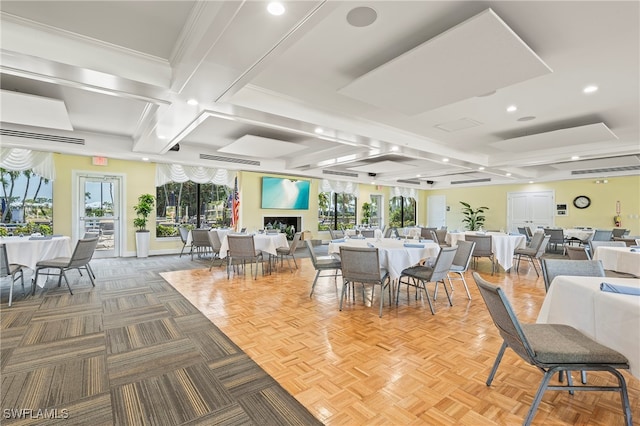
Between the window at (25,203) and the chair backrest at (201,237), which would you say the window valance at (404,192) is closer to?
the chair backrest at (201,237)

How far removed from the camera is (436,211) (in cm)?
1561

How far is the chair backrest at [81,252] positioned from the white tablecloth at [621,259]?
7.39 m

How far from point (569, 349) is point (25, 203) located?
972 cm

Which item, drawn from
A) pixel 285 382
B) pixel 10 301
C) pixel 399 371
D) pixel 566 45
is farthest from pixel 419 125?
pixel 10 301

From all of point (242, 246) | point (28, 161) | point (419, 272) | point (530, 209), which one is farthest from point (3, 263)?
point (530, 209)

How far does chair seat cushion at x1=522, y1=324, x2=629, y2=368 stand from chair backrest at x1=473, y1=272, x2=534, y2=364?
0.07 metres

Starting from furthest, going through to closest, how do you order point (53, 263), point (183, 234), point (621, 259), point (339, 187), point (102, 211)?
point (339, 187)
point (183, 234)
point (102, 211)
point (53, 263)
point (621, 259)

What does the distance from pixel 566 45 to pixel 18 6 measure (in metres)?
5.01

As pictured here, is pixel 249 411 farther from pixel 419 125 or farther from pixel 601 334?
pixel 419 125

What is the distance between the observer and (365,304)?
13.6 feet

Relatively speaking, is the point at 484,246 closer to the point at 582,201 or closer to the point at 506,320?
the point at 506,320

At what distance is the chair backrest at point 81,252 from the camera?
14.5 feet

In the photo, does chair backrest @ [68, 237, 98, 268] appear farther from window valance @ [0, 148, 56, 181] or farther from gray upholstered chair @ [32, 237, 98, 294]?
window valance @ [0, 148, 56, 181]

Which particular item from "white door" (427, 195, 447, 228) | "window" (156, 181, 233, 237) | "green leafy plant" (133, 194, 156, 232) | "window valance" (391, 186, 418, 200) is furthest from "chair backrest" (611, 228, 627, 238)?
"green leafy plant" (133, 194, 156, 232)
